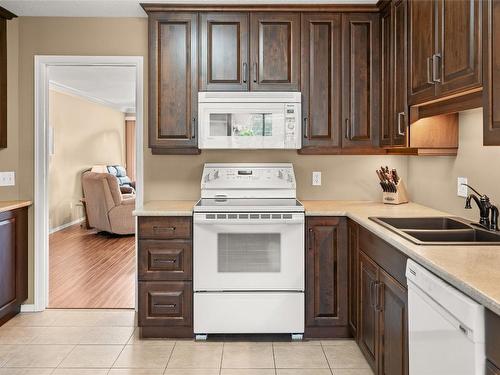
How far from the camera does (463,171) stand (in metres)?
2.81

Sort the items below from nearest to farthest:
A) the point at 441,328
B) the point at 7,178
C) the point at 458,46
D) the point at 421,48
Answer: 1. the point at 441,328
2. the point at 458,46
3. the point at 421,48
4. the point at 7,178

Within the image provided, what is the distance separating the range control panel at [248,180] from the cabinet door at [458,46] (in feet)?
4.91

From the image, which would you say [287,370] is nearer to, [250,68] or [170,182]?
[170,182]

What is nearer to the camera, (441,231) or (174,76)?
(441,231)

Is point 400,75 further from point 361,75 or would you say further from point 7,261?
point 7,261

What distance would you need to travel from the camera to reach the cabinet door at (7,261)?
3295mm

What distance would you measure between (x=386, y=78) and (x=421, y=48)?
713 millimetres

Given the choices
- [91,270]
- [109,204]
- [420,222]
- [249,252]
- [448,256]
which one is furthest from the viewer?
[109,204]

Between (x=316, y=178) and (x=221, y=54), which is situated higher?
(x=221, y=54)

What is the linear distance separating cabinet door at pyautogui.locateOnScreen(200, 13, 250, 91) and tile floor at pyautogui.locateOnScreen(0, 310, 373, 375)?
1.81 metres

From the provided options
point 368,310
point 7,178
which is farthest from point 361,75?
point 7,178

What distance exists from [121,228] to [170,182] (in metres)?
3.63

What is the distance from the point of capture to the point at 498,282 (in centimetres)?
140

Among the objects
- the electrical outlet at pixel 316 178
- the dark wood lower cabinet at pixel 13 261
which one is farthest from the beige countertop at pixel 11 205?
the electrical outlet at pixel 316 178
